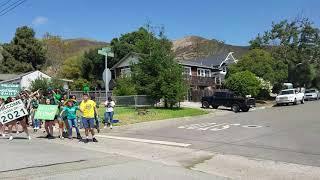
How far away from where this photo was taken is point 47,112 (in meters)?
18.8

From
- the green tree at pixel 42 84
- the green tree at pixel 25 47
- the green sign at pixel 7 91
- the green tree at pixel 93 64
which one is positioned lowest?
the green sign at pixel 7 91

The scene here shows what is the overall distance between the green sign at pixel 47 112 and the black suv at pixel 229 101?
22.5 m

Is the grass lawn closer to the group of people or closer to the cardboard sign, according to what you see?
the group of people

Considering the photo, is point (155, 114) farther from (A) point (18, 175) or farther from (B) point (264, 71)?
(B) point (264, 71)

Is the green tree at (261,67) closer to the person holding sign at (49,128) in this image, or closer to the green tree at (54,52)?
the green tree at (54,52)

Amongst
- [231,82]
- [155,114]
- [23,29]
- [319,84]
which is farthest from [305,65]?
[155,114]

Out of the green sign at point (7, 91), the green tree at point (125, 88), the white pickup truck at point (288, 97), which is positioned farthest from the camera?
the white pickup truck at point (288, 97)

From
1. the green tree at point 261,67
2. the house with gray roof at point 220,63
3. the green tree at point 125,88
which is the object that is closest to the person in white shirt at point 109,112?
the green tree at point 125,88

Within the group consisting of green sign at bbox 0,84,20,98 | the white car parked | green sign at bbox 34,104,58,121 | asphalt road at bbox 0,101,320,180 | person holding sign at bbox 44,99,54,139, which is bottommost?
asphalt road at bbox 0,101,320,180

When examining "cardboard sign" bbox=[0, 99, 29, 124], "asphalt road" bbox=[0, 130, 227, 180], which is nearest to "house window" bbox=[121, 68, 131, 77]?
"cardboard sign" bbox=[0, 99, 29, 124]

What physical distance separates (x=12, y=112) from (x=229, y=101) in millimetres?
23906

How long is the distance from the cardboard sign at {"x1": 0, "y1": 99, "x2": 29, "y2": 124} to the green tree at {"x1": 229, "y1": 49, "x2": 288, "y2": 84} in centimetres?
4312

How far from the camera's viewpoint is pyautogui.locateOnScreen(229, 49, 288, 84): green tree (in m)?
58.5

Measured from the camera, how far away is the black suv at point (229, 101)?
128 feet
